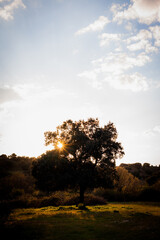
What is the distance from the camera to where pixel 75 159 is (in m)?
25.7

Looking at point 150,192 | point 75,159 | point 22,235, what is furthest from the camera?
point 150,192

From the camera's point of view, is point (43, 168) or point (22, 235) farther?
point (43, 168)

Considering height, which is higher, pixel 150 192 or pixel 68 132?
pixel 68 132

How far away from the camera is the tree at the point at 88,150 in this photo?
78.6ft

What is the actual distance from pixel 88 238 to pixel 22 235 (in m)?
3.47

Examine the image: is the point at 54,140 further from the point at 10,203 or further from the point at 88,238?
the point at 88,238

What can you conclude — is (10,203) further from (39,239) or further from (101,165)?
(39,239)

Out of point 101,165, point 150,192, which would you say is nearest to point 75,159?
point 101,165

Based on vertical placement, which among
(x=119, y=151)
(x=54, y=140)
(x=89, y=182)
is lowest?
(x=89, y=182)

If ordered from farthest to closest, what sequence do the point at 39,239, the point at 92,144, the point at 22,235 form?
the point at 92,144 < the point at 22,235 < the point at 39,239

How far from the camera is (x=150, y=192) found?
133ft

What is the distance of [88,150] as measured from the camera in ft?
79.0

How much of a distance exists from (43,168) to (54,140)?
5.14 meters

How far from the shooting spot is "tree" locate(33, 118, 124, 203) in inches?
943
